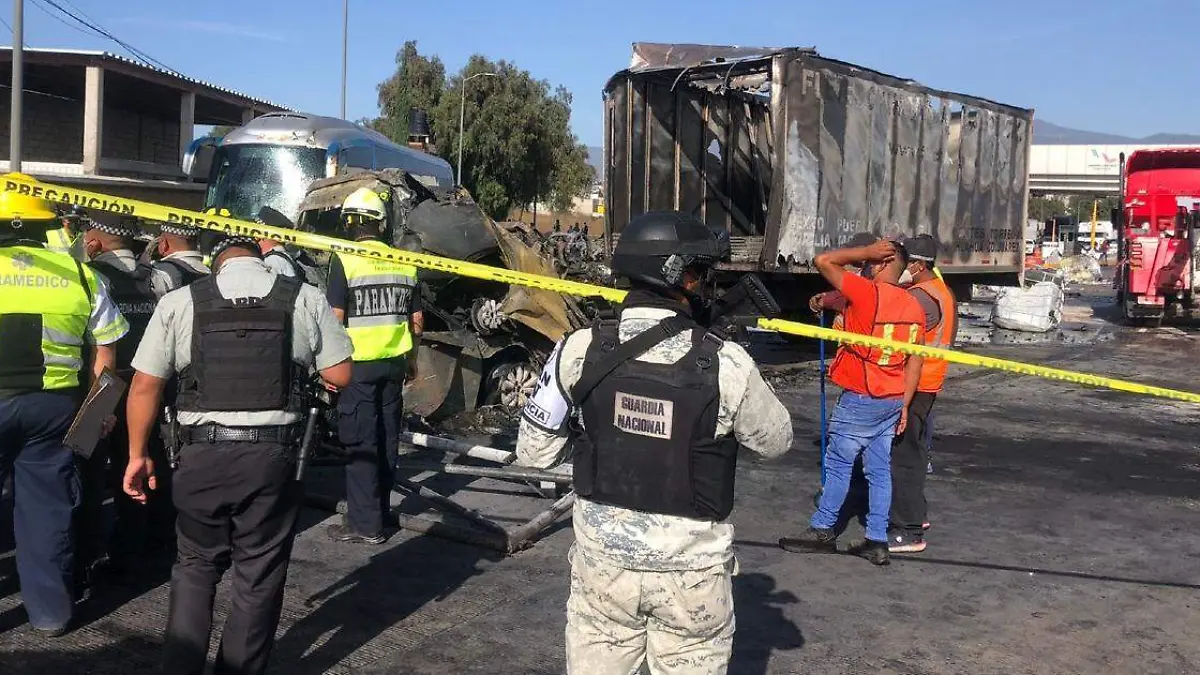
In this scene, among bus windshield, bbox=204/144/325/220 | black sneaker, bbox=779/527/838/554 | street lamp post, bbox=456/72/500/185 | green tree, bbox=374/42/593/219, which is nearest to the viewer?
black sneaker, bbox=779/527/838/554

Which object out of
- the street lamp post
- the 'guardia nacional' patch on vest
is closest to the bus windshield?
the 'guardia nacional' patch on vest

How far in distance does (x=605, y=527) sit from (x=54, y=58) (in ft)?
84.8

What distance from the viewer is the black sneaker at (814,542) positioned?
5793 mm

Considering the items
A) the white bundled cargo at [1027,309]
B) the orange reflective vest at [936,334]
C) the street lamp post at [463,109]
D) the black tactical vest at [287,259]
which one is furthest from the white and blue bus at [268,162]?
the street lamp post at [463,109]

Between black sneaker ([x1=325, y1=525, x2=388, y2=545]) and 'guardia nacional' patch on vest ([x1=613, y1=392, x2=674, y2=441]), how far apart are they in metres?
3.19

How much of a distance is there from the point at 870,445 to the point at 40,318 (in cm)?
398

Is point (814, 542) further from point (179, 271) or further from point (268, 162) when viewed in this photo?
point (268, 162)

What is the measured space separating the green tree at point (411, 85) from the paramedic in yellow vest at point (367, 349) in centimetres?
3635

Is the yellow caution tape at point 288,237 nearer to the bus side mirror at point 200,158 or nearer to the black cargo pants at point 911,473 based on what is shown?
the black cargo pants at point 911,473

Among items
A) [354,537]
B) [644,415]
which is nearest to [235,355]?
[644,415]

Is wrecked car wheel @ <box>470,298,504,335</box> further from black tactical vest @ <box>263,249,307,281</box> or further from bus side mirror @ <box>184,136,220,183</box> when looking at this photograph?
bus side mirror @ <box>184,136,220,183</box>

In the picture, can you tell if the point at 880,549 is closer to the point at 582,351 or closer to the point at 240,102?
the point at 582,351

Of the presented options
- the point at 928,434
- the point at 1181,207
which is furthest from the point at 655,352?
the point at 1181,207

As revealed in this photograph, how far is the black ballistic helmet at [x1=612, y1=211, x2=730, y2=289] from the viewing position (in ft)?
9.46
